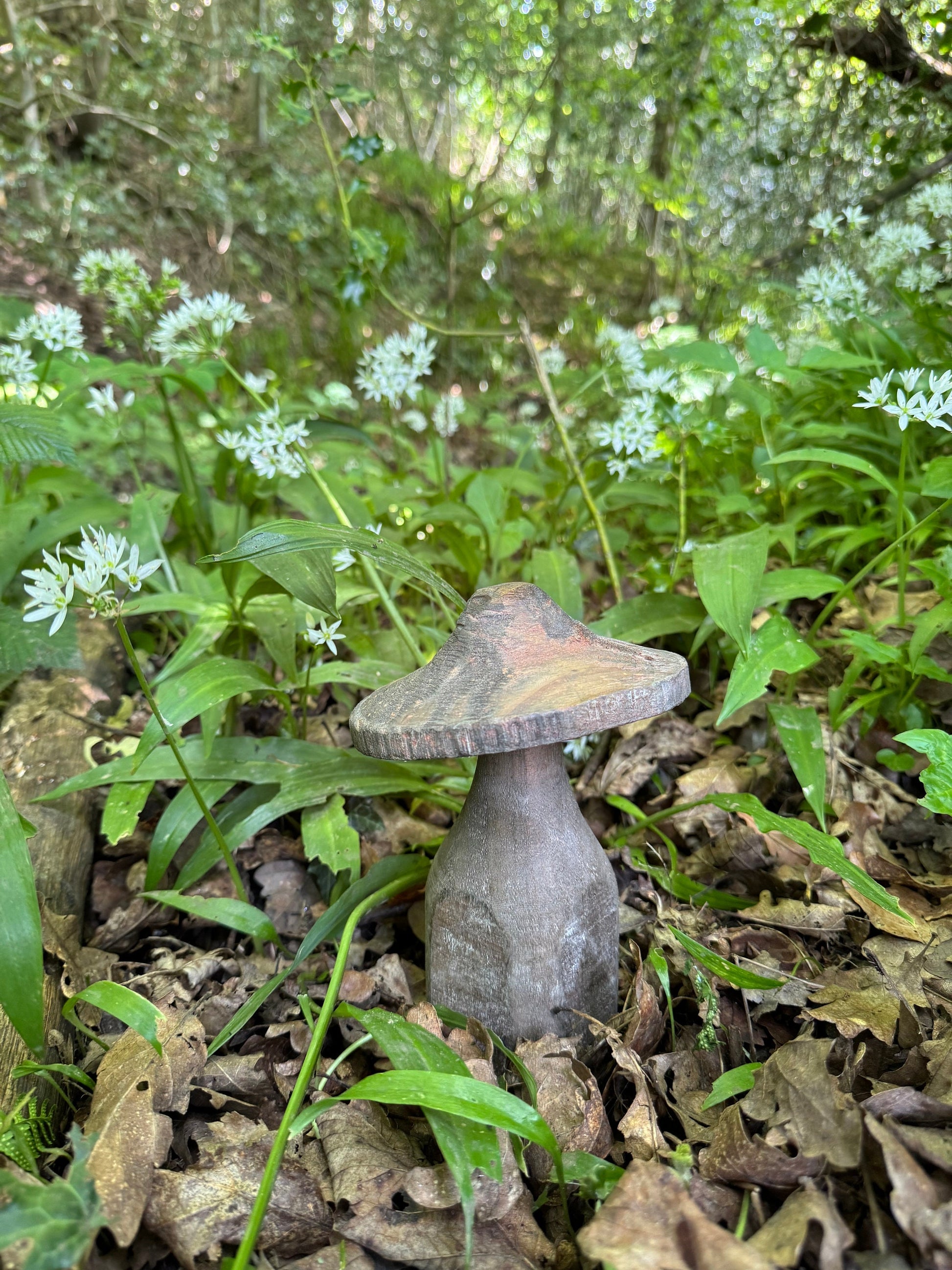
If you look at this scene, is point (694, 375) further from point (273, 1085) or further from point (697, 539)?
point (273, 1085)

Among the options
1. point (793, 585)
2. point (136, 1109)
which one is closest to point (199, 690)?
point (136, 1109)

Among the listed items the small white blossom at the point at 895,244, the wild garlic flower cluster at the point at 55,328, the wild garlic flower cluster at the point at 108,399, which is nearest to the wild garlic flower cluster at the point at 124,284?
the wild garlic flower cluster at the point at 55,328

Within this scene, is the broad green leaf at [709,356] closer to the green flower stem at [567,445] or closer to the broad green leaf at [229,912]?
the green flower stem at [567,445]

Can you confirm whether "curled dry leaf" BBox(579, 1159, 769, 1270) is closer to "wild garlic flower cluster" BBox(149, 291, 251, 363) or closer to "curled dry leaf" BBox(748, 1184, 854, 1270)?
"curled dry leaf" BBox(748, 1184, 854, 1270)

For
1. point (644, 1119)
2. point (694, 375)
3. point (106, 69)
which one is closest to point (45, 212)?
point (106, 69)

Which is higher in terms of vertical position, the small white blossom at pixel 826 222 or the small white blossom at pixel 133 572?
the small white blossom at pixel 826 222

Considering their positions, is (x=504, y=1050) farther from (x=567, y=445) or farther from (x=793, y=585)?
(x=567, y=445)
